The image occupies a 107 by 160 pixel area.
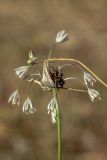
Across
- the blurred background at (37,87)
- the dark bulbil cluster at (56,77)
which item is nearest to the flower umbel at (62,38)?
the dark bulbil cluster at (56,77)

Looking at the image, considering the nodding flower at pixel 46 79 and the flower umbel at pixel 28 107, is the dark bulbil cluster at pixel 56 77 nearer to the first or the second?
the nodding flower at pixel 46 79

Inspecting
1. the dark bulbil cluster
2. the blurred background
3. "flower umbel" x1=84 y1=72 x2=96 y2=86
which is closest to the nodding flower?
the dark bulbil cluster

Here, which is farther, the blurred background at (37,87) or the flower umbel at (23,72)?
the blurred background at (37,87)

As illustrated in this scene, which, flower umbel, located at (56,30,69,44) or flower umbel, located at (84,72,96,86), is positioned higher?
flower umbel, located at (56,30,69,44)

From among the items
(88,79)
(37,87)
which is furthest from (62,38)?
(37,87)

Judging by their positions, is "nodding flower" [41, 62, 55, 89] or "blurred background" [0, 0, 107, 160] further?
"blurred background" [0, 0, 107, 160]

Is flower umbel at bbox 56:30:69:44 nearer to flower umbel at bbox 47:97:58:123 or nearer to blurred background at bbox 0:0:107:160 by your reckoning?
flower umbel at bbox 47:97:58:123

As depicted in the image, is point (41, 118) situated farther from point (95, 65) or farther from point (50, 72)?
point (50, 72)

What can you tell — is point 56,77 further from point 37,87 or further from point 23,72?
point 37,87

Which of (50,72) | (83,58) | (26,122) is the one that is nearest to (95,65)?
(83,58)
